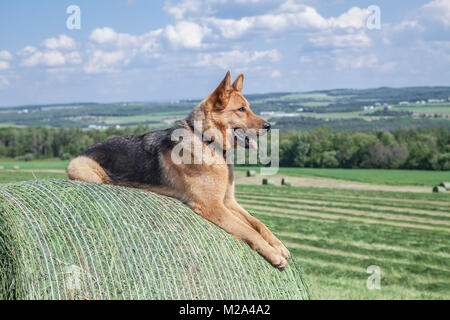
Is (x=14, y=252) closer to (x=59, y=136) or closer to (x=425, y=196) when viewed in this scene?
(x=425, y=196)

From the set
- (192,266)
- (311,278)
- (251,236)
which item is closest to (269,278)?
(251,236)

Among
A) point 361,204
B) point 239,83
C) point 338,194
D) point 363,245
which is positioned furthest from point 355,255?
point 338,194

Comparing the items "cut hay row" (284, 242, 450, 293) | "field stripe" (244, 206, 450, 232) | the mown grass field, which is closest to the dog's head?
the mown grass field

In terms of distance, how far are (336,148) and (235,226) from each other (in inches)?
2288

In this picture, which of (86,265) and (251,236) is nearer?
(86,265)

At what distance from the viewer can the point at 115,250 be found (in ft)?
15.0

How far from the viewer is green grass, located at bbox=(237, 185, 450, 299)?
13053mm

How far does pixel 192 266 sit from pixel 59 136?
5488 cm

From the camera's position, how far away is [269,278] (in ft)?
18.0

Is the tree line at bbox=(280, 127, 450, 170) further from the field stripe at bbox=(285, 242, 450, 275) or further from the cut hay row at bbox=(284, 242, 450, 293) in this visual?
the cut hay row at bbox=(284, 242, 450, 293)

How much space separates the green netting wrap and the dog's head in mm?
957

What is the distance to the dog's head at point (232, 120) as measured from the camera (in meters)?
5.14

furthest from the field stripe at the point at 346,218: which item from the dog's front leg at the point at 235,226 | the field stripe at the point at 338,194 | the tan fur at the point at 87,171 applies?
the tan fur at the point at 87,171

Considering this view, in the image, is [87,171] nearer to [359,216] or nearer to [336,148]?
[359,216]
